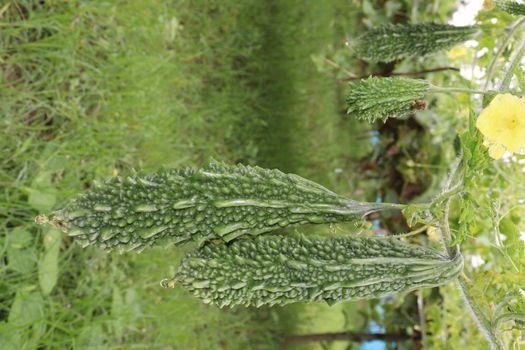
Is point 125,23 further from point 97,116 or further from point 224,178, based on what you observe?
point 224,178

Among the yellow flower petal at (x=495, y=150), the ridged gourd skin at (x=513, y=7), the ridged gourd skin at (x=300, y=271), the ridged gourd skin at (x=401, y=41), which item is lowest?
the ridged gourd skin at (x=300, y=271)

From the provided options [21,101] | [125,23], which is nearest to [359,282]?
[21,101]

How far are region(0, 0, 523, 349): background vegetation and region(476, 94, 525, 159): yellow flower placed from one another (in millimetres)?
441

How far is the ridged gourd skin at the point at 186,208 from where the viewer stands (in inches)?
53.1

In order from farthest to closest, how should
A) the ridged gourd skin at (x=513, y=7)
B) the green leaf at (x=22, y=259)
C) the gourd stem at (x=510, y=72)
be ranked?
1. the green leaf at (x=22, y=259)
2. the ridged gourd skin at (x=513, y=7)
3. the gourd stem at (x=510, y=72)

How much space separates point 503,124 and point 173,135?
189 cm

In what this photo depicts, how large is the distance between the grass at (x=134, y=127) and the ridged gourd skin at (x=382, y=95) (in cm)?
123

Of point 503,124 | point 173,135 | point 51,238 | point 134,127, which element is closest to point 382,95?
point 503,124

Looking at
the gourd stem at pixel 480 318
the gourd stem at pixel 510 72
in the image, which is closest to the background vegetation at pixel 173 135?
the gourd stem at pixel 480 318

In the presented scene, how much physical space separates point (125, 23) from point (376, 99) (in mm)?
1607

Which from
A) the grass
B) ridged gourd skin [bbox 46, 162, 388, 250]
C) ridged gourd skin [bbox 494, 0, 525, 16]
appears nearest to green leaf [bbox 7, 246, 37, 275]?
the grass

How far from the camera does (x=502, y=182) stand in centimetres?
266

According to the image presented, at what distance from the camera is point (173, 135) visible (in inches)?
118

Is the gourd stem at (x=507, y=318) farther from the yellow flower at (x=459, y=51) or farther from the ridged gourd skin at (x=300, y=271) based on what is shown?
the yellow flower at (x=459, y=51)
